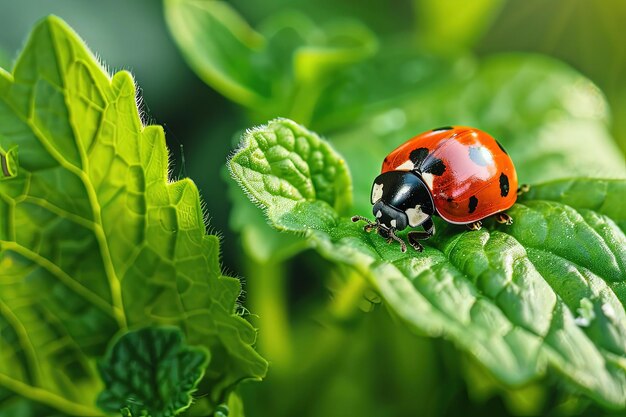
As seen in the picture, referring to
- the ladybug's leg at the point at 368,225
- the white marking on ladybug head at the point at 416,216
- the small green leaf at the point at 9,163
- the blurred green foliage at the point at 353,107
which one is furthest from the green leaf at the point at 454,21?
the small green leaf at the point at 9,163

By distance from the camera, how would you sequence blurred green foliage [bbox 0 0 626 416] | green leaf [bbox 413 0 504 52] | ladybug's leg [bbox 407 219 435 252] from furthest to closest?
green leaf [bbox 413 0 504 52]
blurred green foliage [bbox 0 0 626 416]
ladybug's leg [bbox 407 219 435 252]

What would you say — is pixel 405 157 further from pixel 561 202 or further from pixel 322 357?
pixel 322 357

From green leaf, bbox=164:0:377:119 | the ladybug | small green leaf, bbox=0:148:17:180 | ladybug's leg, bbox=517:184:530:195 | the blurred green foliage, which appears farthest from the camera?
green leaf, bbox=164:0:377:119

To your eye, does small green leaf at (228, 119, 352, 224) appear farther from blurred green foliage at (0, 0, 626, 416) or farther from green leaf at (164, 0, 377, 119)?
green leaf at (164, 0, 377, 119)

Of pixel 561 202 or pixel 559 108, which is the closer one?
pixel 561 202

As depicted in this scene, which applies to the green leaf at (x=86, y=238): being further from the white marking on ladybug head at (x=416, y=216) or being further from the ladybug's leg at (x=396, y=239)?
the white marking on ladybug head at (x=416, y=216)

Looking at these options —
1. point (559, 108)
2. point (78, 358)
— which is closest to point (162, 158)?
point (78, 358)

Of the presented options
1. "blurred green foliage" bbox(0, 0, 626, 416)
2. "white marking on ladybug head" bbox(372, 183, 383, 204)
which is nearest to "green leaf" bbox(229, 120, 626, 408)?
"white marking on ladybug head" bbox(372, 183, 383, 204)

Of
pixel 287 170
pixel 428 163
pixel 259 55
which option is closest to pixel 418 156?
pixel 428 163
